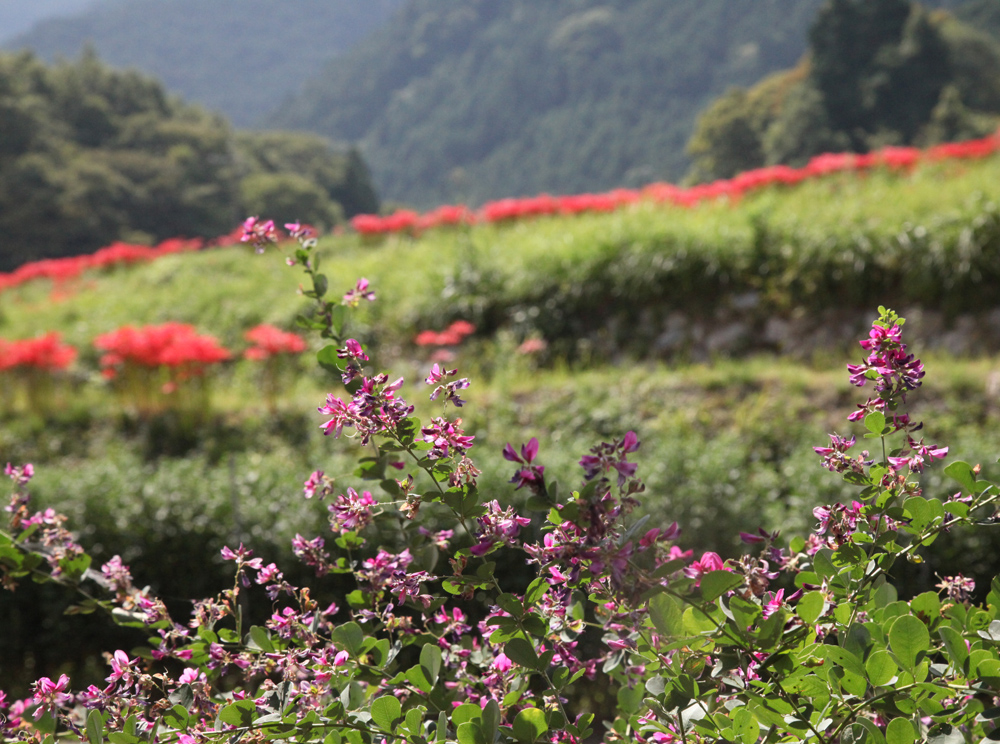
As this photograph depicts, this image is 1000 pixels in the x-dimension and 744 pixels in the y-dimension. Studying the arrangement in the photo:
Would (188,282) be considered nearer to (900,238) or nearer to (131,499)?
(131,499)

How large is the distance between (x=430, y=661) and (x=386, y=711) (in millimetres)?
89

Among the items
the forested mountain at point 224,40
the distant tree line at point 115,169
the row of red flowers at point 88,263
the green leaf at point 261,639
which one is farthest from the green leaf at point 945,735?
the forested mountain at point 224,40

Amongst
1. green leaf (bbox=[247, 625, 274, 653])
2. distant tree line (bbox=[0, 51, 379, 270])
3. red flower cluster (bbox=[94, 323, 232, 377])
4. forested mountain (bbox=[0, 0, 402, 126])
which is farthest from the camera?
forested mountain (bbox=[0, 0, 402, 126])

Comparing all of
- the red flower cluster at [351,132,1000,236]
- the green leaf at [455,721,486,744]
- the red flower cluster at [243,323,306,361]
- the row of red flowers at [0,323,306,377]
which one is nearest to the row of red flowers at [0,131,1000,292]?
the red flower cluster at [351,132,1000,236]

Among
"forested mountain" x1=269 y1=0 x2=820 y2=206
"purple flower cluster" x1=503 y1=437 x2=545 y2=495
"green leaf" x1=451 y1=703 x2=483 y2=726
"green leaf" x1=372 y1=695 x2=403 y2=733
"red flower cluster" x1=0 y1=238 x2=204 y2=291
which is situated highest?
"forested mountain" x1=269 y1=0 x2=820 y2=206

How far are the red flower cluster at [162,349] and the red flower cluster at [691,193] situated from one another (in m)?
4.45

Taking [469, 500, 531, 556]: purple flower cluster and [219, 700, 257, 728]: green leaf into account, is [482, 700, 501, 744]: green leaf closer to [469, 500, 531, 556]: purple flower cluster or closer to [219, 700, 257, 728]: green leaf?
[469, 500, 531, 556]: purple flower cluster

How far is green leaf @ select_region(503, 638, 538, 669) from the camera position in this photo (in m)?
0.75

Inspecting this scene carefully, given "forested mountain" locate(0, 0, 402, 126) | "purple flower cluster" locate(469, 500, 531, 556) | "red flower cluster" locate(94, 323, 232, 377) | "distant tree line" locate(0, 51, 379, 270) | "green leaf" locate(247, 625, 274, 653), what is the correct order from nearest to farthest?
"purple flower cluster" locate(469, 500, 531, 556) < "green leaf" locate(247, 625, 274, 653) < "red flower cluster" locate(94, 323, 232, 377) < "distant tree line" locate(0, 51, 379, 270) < "forested mountain" locate(0, 0, 402, 126)

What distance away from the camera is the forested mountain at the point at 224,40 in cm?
13000

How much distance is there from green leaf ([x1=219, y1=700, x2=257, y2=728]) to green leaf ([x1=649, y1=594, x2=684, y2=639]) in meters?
0.42

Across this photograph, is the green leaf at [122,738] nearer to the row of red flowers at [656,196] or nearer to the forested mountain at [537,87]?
the row of red flowers at [656,196]

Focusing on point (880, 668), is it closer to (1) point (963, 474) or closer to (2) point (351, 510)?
(1) point (963, 474)

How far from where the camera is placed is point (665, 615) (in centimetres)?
69
